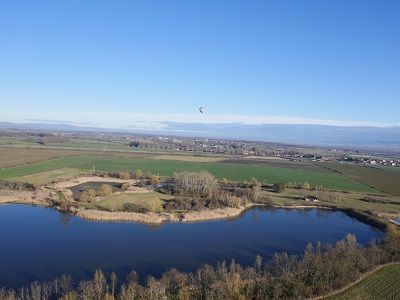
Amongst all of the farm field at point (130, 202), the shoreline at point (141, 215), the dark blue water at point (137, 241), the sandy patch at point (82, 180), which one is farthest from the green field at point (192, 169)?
the dark blue water at point (137, 241)

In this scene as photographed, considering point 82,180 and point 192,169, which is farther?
point 192,169

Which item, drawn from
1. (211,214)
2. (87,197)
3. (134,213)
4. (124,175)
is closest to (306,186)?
(211,214)

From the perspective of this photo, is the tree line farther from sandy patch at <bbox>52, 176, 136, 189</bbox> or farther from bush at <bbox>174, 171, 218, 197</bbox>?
sandy patch at <bbox>52, 176, 136, 189</bbox>

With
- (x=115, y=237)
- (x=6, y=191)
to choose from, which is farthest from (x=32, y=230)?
(x=6, y=191)

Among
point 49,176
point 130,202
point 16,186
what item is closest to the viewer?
point 130,202

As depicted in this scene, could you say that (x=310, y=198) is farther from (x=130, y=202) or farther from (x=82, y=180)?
(x=82, y=180)

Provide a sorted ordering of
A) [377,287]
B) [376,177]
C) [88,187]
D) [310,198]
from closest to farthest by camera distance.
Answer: [377,287] → [310,198] → [88,187] → [376,177]

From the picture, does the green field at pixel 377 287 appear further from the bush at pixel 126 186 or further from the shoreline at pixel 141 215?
the bush at pixel 126 186
